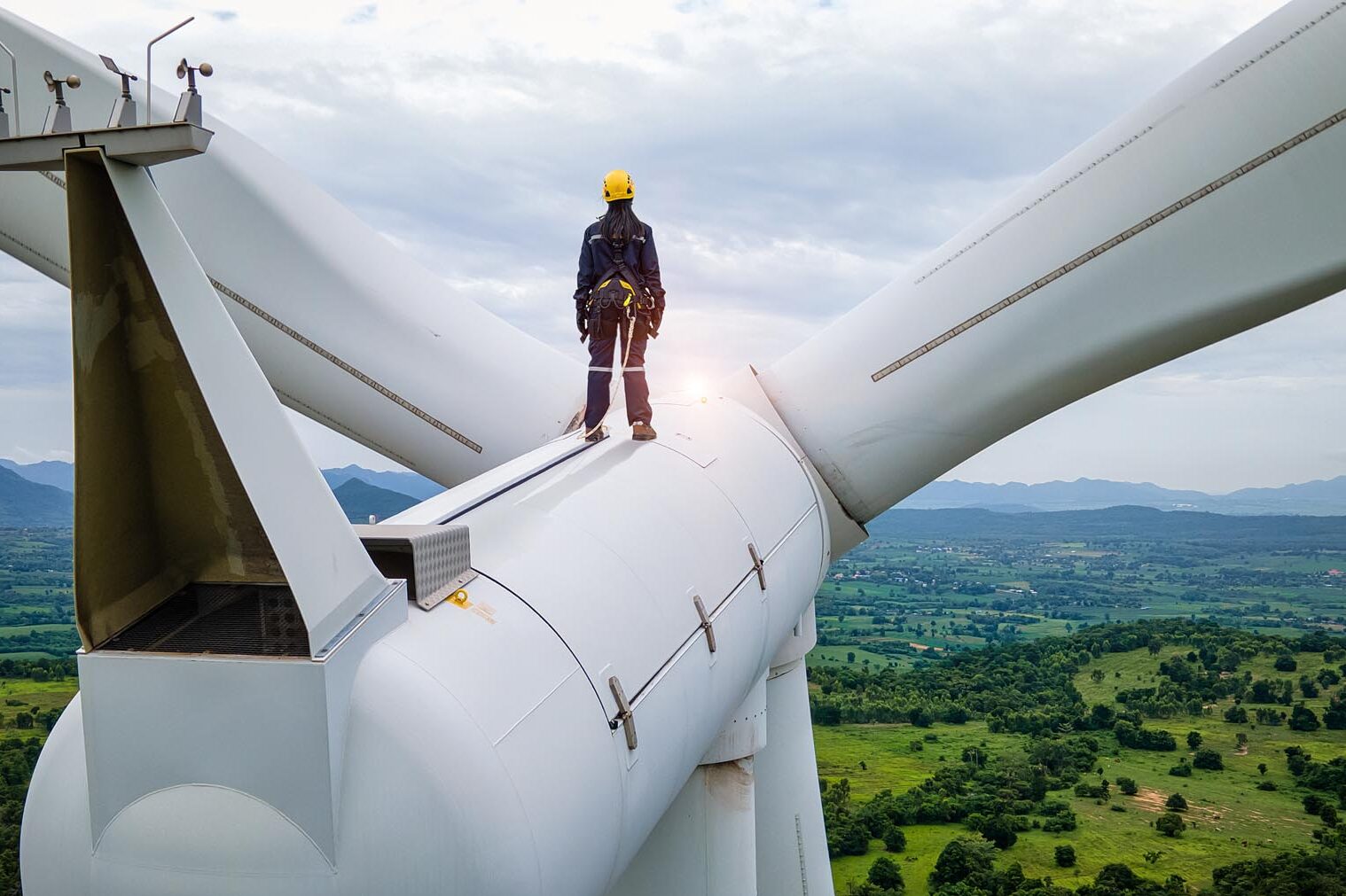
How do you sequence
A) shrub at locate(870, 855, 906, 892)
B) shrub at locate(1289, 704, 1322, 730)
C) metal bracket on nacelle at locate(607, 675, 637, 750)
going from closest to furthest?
metal bracket on nacelle at locate(607, 675, 637, 750)
shrub at locate(870, 855, 906, 892)
shrub at locate(1289, 704, 1322, 730)

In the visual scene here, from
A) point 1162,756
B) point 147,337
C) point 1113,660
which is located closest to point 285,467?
point 147,337

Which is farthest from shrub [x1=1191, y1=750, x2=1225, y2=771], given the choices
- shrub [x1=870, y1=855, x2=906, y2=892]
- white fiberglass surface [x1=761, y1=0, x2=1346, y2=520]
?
white fiberglass surface [x1=761, y1=0, x2=1346, y2=520]

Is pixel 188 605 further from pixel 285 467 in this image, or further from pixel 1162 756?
pixel 1162 756

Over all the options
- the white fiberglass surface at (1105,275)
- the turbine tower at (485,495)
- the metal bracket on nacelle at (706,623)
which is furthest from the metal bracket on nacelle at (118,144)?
the white fiberglass surface at (1105,275)

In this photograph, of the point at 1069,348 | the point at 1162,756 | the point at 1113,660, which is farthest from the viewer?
the point at 1113,660

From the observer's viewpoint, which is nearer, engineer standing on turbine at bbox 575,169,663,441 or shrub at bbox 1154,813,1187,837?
engineer standing on turbine at bbox 575,169,663,441

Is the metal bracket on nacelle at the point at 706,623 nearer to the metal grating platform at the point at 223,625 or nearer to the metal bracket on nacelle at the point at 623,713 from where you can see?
the metal bracket on nacelle at the point at 623,713

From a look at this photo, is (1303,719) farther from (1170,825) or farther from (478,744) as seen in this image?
(478,744)

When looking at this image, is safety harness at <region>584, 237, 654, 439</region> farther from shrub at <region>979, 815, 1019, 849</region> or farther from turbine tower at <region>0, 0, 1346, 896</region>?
shrub at <region>979, 815, 1019, 849</region>
